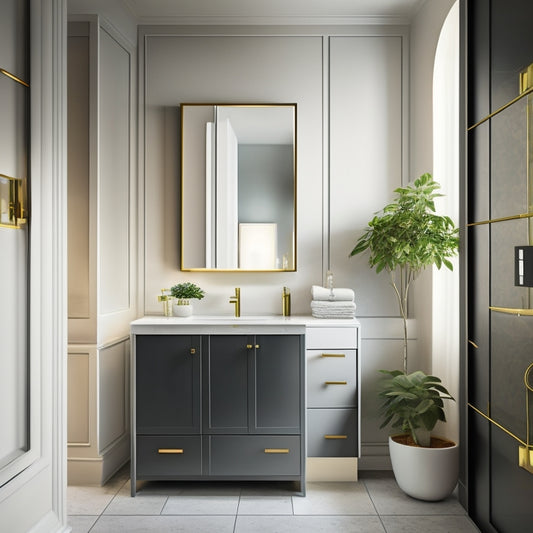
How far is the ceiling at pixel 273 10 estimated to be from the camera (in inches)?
132

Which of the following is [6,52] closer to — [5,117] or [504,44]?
[5,117]

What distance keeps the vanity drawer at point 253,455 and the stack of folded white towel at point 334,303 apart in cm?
74

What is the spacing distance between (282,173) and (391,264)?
0.93 m

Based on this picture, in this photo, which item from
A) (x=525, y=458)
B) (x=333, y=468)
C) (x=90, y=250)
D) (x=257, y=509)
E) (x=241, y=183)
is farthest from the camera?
(x=241, y=183)

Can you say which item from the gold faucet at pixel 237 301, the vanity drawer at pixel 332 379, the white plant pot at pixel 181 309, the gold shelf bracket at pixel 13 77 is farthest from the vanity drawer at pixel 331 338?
the gold shelf bracket at pixel 13 77

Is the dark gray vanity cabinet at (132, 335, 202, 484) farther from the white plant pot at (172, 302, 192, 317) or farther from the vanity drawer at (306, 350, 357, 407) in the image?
A: the vanity drawer at (306, 350, 357, 407)

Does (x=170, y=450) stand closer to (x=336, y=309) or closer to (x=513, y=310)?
(x=336, y=309)

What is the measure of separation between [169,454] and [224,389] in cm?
46

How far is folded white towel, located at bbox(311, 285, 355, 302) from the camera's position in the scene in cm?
329

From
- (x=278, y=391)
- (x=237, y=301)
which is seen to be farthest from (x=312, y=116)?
(x=278, y=391)

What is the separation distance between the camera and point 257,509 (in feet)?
9.18

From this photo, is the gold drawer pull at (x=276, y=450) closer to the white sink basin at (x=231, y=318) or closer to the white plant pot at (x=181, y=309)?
the white sink basin at (x=231, y=318)

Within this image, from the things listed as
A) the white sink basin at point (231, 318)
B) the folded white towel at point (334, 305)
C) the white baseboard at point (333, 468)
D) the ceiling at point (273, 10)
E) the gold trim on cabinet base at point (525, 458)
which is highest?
the ceiling at point (273, 10)

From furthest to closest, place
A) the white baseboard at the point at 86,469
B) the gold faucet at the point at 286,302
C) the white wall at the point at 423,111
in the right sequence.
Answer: the gold faucet at the point at 286,302, the white wall at the point at 423,111, the white baseboard at the point at 86,469
